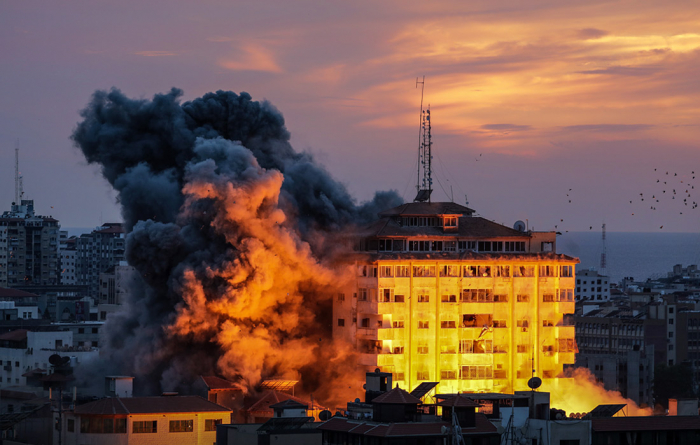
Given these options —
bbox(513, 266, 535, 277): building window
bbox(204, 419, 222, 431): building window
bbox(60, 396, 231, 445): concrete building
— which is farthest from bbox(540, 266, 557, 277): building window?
bbox(204, 419, 222, 431): building window

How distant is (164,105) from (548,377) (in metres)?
37.4

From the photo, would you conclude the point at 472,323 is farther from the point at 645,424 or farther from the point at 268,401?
the point at 645,424

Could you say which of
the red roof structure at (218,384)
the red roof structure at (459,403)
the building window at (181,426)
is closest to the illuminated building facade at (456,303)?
the red roof structure at (218,384)

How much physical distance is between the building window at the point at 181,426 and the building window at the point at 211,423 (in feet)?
3.14

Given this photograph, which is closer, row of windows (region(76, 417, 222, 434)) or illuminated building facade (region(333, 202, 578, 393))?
row of windows (region(76, 417, 222, 434))

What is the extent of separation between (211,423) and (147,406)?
4.15 m

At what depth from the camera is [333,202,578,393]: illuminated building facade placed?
11769 centimetres

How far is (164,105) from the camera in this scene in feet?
398

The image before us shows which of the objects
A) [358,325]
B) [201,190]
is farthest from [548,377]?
[201,190]

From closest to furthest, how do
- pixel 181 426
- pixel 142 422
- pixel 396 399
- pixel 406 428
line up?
1. pixel 406 428
2. pixel 396 399
3. pixel 142 422
4. pixel 181 426

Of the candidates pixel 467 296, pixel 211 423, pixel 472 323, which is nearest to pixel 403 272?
pixel 467 296

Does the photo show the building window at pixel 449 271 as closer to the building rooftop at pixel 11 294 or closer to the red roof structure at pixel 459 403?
the red roof structure at pixel 459 403

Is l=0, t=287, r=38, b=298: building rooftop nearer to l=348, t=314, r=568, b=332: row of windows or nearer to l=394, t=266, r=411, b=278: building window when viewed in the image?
l=348, t=314, r=568, b=332: row of windows

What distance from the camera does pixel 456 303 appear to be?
4707 inches
